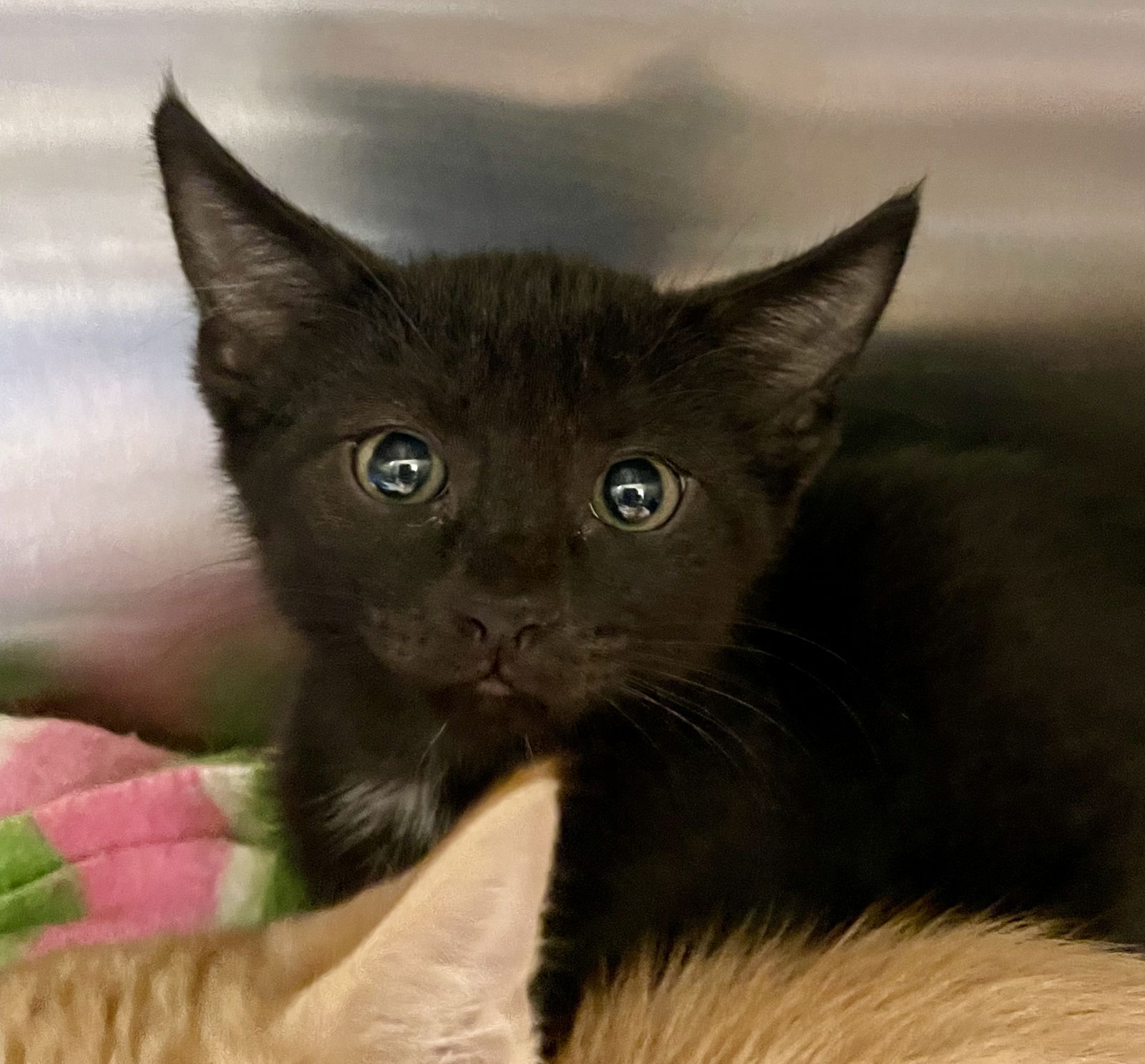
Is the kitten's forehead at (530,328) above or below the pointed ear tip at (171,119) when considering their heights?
below

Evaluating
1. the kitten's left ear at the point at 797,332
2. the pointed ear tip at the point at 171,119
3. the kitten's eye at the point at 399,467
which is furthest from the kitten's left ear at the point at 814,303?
the pointed ear tip at the point at 171,119

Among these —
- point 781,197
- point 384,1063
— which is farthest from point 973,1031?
point 781,197

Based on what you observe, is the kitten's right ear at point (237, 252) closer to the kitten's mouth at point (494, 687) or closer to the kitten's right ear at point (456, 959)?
the kitten's mouth at point (494, 687)

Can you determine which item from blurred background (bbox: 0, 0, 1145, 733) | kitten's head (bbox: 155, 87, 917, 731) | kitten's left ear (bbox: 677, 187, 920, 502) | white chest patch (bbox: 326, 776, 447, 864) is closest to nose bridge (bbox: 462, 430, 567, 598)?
kitten's head (bbox: 155, 87, 917, 731)

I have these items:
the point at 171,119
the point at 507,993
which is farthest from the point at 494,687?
the point at 171,119

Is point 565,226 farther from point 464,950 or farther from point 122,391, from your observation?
point 464,950

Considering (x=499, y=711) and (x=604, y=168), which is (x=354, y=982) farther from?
(x=604, y=168)

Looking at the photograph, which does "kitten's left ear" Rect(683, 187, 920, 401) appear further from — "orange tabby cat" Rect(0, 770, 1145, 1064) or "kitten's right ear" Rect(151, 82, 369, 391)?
"orange tabby cat" Rect(0, 770, 1145, 1064)
